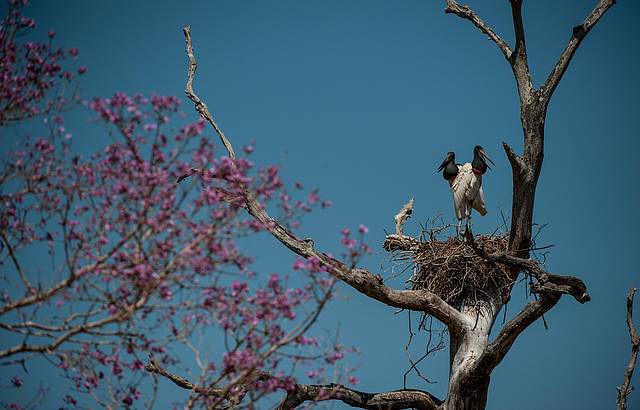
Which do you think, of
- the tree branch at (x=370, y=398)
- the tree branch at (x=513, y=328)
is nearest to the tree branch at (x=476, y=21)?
the tree branch at (x=513, y=328)

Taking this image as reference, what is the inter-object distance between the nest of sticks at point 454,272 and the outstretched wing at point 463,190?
36 cm

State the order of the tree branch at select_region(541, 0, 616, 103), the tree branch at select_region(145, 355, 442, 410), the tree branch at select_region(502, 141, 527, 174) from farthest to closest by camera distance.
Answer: the tree branch at select_region(541, 0, 616, 103) < the tree branch at select_region(502, 141, 527, 174) < the tree branch at select_region(145, 355, 442, 410)

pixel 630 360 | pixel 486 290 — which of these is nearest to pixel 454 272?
pixel 486 290

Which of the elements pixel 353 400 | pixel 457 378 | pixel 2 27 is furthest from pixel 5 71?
pixel 457 378

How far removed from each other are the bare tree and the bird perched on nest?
2.42 feet

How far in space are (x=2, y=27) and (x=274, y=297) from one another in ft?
7.35

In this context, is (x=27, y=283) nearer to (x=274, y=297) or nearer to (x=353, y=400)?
(x=274, y=297)

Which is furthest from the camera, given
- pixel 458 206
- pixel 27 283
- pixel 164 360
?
pixel 458 206

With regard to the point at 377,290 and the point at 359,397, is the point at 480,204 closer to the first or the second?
the point at 377,290

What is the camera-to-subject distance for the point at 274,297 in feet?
13.5

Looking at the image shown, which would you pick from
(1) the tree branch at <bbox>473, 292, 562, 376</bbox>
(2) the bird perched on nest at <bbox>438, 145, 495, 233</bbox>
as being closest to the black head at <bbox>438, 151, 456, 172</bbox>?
(2) the bird perched on nest at <bbox>438, 145, 495, 233</bbox>

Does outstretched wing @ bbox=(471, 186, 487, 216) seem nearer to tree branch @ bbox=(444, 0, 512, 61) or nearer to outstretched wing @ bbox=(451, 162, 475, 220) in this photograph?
outstretched wing @ bbox=(451, 162, 475, 220)

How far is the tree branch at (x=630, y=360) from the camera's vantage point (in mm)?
8328

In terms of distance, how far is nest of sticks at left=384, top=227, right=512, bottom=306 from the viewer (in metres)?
8.70
